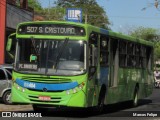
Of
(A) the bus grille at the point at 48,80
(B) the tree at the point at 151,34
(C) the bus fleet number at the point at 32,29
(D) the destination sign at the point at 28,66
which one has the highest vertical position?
(C) the bus fleet number at the point at 32,29

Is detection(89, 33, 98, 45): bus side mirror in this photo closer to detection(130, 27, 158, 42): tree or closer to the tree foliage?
the tree foliage

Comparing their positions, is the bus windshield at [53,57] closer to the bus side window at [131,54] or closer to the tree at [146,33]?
the bus side window at [131,54]

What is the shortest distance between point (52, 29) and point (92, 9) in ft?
174

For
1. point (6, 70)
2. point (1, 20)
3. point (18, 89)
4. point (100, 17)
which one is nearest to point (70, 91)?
point (18, 89)

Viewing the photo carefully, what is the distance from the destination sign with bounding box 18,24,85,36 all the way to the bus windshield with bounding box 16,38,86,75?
280 millimetres

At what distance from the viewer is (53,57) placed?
14766 millimetres

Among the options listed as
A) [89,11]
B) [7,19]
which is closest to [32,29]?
[7,19]

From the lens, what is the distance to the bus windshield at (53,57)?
14641 millimetres

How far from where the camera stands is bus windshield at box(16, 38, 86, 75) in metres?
14.6

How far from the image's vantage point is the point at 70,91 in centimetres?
1450

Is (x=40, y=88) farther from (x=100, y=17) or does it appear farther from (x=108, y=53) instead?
(x=100, y=17)

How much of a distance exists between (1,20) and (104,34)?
16399mm

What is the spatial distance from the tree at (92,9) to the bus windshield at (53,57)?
49699 mm

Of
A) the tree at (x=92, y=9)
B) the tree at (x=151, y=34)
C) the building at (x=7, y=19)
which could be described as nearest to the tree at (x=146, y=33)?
the tree at (x=151, y=34)
